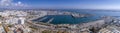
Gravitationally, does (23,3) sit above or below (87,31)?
above

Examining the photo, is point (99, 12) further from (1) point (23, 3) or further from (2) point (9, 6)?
(2) point (9, 6)

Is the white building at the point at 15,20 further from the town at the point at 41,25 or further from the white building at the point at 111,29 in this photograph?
the white building at the point at 111,29

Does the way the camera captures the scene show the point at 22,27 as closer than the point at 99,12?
No

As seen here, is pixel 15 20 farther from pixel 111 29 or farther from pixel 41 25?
pixel 111 29

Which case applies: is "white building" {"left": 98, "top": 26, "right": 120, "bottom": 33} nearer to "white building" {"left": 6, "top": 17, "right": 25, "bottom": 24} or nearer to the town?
the town

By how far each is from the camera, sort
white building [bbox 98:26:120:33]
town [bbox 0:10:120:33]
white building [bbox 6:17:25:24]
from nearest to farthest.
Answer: white building [bbox 98:26:120:33]
town [bbox 0:10:120:33]
white building [bbox 6:17:25:24]

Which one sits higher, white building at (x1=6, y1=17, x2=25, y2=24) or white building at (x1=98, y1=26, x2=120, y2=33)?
white building at (x1=6, y1=17, x2=25, y2=24)

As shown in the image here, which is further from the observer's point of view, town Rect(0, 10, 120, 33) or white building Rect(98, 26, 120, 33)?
town Rect(0, 10, 120, 33)

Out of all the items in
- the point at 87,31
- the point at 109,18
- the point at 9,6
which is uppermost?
the point at 9,6

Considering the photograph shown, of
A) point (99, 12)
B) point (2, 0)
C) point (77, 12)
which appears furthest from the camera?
point (2, 0)

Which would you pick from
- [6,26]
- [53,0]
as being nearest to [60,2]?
[53,0]

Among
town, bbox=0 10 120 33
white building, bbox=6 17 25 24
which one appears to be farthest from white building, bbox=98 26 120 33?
white building, bbox=6 17 25 24
